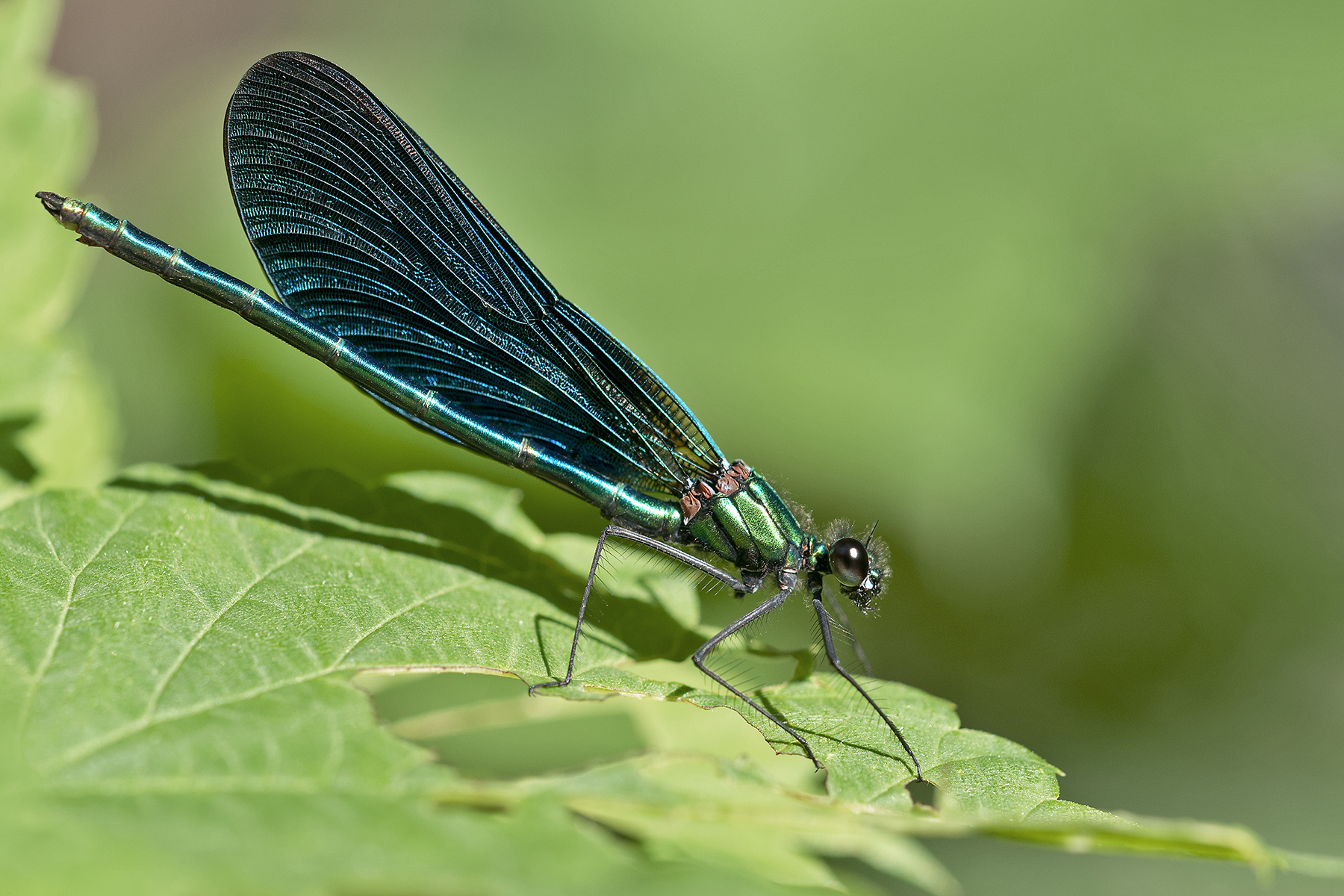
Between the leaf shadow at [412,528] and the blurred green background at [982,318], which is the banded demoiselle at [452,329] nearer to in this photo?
the leaf shadow at [412,528]

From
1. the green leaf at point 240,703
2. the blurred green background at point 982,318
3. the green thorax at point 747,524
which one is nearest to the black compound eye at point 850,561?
the green thorax at point 747,524

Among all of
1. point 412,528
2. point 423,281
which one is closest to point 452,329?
point 423,281

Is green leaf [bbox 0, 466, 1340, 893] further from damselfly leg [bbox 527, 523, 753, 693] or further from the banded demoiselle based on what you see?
the banded demoiselle

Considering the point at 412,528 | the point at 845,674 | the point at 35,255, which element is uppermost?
the point at 35,255

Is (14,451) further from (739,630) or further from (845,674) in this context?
(845,674)

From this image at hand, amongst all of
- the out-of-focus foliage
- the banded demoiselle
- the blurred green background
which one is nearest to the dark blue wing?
the banded demoiselle

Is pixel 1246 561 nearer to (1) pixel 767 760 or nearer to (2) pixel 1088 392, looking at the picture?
(2) pixel 1088 392

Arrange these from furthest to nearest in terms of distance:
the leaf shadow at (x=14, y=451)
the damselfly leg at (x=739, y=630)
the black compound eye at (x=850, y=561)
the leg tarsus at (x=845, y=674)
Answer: the black compound eye at (x=850, y=561) → the leaf shadow at (x=14, y=451) → the damselfly leg at (x=739, y=630) → the leg tarsus at (x=845, y=674)
